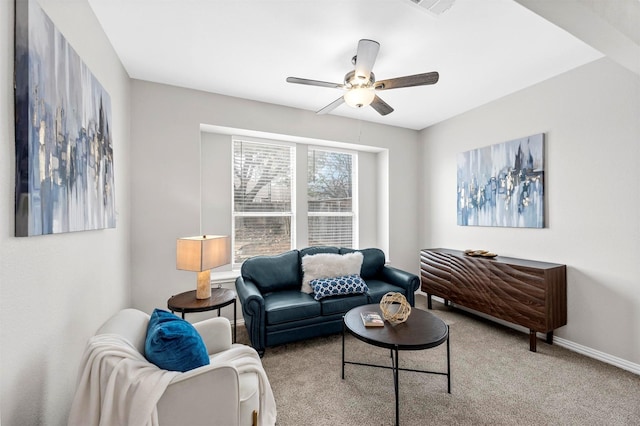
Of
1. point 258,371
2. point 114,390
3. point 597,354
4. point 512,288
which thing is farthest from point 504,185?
point 114,390

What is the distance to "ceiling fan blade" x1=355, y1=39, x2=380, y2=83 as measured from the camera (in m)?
1.92

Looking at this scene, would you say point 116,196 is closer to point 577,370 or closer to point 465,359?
point 465,359

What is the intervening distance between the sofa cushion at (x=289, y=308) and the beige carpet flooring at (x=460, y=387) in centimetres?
33

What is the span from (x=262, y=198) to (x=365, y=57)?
7.39 feet

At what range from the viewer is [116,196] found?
7.43ft

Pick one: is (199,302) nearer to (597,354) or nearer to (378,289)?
(378,289)

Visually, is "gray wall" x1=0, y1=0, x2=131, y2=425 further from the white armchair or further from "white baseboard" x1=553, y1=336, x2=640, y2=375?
"white baseboard" x1=553, y1=336, x2=640, y2=375

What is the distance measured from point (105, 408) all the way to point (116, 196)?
Result: 171 centimetres

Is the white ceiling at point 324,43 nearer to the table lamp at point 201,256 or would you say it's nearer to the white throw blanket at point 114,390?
the table lamp at point 201,256

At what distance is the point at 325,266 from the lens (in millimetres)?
3189

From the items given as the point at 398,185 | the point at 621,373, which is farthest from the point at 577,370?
the point at 398,185

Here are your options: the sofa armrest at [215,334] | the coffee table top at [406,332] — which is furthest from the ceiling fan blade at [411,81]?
the sofa armrest at [215,334]

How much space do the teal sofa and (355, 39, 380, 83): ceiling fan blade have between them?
2062 millimetres

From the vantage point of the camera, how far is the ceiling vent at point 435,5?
66.1 inches
